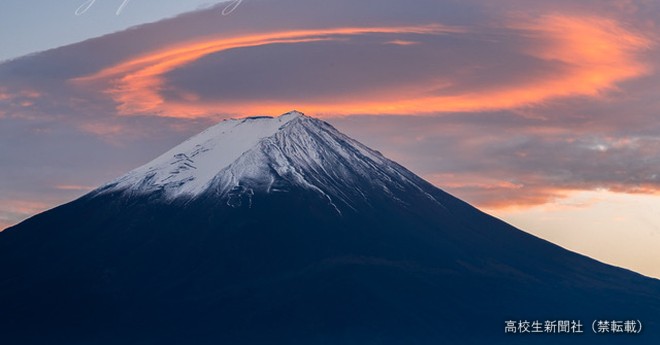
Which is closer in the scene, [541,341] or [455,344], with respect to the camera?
[455,344]

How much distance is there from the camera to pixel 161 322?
189625mm

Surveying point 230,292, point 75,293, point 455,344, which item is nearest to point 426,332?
point 455,344

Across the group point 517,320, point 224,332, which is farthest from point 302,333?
point 517,320

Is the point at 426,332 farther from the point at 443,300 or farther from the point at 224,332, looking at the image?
the point at 224,332

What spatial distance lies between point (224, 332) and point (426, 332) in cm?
2786

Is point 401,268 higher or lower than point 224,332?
higher

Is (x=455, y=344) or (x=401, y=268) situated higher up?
(x=401, y=268)

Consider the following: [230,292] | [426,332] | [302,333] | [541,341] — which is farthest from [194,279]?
[541,341]

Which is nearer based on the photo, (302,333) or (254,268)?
(302,333)

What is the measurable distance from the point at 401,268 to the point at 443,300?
9290 millimetres

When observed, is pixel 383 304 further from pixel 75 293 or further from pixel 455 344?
pixel 75 293

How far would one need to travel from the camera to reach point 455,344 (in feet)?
593

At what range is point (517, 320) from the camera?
19862cm

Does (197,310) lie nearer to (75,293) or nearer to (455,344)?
(75,293)
